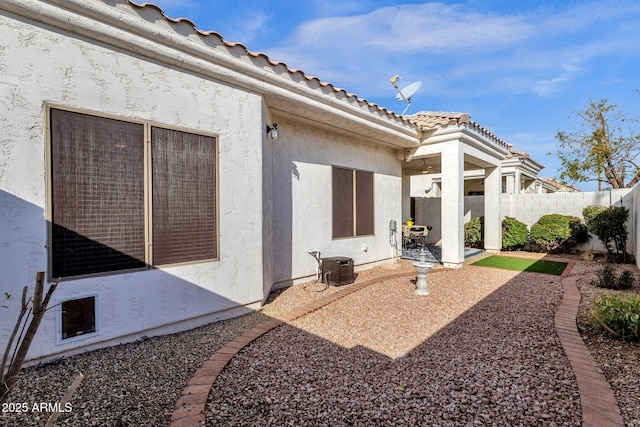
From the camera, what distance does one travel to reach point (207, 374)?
3.68 metres

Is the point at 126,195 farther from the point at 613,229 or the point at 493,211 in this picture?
the point at 613,229

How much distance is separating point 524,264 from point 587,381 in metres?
8.88

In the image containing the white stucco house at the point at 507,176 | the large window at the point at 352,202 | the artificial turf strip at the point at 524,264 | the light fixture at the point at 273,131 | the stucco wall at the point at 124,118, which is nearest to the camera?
the stucco wall at the point at 124,118

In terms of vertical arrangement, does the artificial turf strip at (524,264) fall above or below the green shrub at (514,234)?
below


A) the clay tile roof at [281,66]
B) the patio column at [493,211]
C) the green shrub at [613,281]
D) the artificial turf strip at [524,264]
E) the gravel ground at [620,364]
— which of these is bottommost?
the artificial turf strip at [524,264]

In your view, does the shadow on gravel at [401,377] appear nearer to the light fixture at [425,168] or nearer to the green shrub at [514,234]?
the light fixture at [425,168]

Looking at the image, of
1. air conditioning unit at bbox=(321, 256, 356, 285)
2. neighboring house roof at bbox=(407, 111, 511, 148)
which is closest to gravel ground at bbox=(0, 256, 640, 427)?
air conditioning unit at bbox=(321, 256, 356, 285)

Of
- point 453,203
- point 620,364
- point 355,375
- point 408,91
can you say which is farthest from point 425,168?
point 355,375

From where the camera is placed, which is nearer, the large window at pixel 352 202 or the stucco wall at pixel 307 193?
the stucco wall at pixel 307 193

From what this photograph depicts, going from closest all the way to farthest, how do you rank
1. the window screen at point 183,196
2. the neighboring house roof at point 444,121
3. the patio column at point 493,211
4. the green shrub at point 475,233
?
the window screen at point 183,196, the neighboring house roof at point 444,121, the patio column at point 493,211, the green shrub at point 475,233

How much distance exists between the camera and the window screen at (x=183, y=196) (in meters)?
4.92

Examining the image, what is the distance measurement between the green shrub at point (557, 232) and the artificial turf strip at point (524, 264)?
2571 mm

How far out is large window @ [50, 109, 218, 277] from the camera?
13.4 feet

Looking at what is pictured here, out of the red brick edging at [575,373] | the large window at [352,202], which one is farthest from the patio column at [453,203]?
the red brick edging at [575,373]
